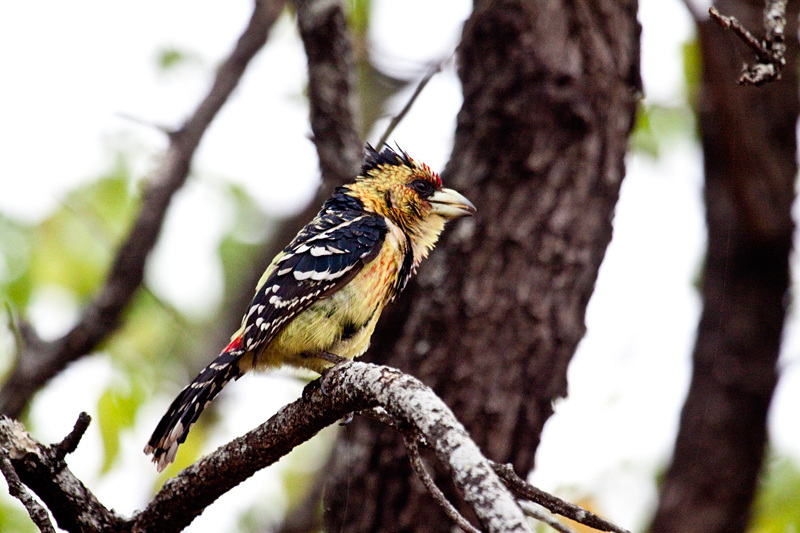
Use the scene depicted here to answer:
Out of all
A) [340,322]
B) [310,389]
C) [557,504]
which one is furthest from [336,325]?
[557,504]

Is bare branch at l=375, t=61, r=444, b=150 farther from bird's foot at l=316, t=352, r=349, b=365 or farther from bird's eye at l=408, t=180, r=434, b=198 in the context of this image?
bird's foot at l=316, t=352, r=349, b=365

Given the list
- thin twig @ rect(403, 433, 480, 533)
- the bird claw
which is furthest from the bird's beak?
thin twig @ rect(403, 433, 480, 533)

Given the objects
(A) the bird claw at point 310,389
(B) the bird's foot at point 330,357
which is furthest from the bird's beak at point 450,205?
(A) the bird claw at point 310,389

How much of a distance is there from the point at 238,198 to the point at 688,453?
4.20 m

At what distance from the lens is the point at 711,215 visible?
21.4 feet

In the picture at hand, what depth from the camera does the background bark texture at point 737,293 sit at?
5512 millimetres

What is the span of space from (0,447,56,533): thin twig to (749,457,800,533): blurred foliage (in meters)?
4.54

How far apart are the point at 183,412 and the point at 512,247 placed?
2.10m

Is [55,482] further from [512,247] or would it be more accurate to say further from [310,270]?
[512,247]

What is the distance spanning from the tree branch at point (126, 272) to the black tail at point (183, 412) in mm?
1419

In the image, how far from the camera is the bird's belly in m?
3.45

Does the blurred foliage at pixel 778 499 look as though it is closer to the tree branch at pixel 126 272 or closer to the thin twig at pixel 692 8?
the thin twig at pixel 692 8

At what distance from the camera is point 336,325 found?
3.49m

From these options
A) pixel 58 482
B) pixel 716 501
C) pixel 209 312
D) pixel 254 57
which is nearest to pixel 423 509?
pixel 58 482
